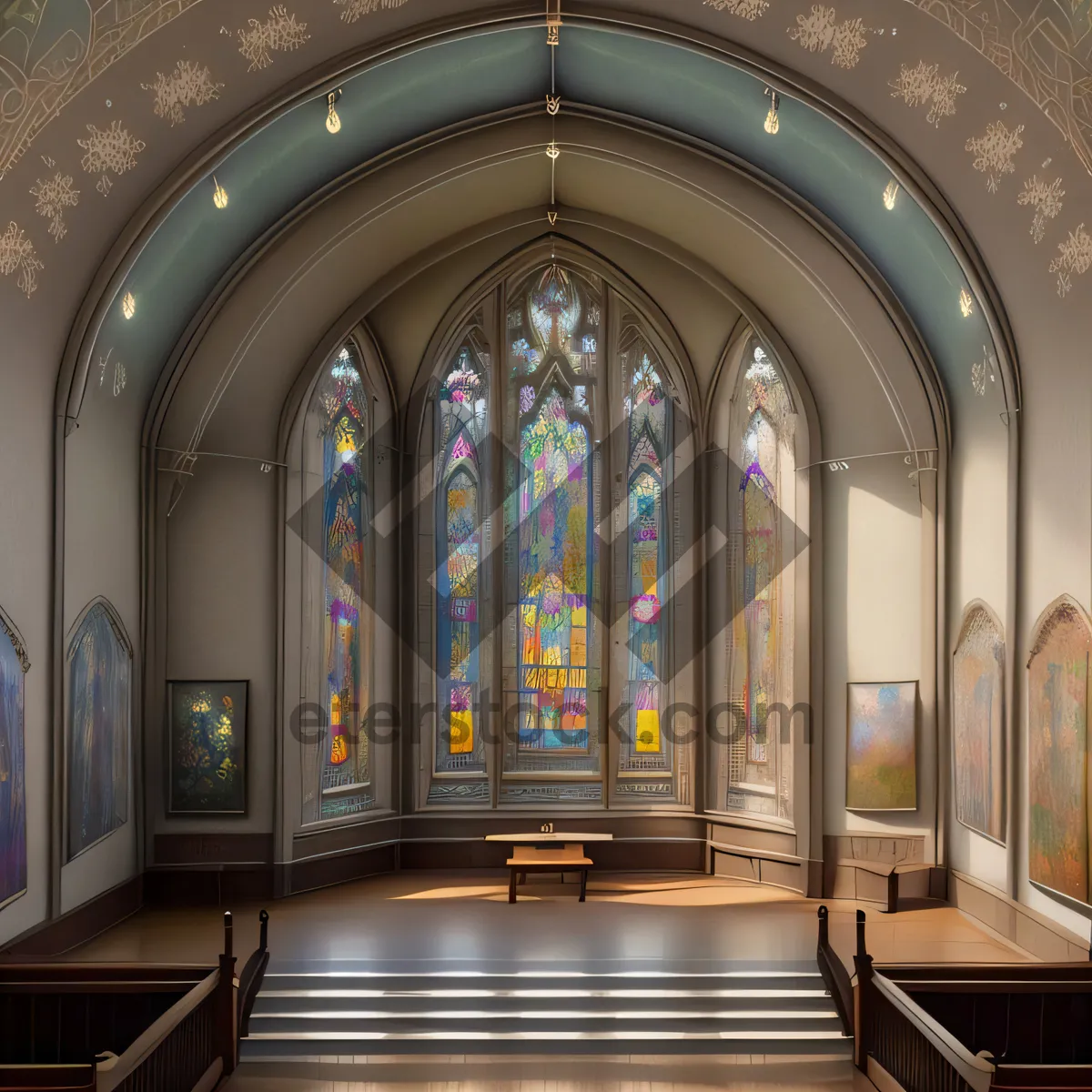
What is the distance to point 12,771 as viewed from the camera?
28.0 ft

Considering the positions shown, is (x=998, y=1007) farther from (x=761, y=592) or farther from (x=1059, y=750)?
(x=761, y=592)

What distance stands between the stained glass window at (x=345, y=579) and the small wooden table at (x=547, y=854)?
170 centimetres

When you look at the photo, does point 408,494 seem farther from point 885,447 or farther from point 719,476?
point 885,447

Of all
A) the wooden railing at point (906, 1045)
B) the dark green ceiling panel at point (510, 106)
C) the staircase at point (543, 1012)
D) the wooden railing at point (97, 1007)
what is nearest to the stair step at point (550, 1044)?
the staircase at point (543, 1012)

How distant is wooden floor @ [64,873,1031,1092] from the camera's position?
25.5 feet

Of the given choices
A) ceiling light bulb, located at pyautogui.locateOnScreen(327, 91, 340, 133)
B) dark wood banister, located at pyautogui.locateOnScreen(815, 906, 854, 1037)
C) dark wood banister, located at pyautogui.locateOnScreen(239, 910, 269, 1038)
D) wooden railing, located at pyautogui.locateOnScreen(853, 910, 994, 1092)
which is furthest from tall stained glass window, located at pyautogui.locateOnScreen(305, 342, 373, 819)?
wooden railing, located at pyautogui.locateOnScreen(853, 910, 994, 1092)

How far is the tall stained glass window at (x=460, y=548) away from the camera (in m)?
13.4

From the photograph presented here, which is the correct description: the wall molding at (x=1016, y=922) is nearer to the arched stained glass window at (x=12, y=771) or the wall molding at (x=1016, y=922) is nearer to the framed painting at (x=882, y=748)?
the framed painting at (x=882, y=748)

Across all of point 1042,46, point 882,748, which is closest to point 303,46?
point 1042,46

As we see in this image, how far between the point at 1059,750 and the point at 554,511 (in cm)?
637

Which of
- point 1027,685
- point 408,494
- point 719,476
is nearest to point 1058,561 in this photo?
point 1027,685

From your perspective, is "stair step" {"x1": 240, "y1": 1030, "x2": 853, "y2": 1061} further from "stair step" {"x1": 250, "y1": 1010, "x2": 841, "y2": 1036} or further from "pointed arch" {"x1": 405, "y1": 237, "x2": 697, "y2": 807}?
"pointed arch" {"x1": 405, "y1": 237, "x2": 697, "y2": 807}

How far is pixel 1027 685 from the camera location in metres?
9.54

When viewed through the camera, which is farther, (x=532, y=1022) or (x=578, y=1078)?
(x=532, y=1022)
